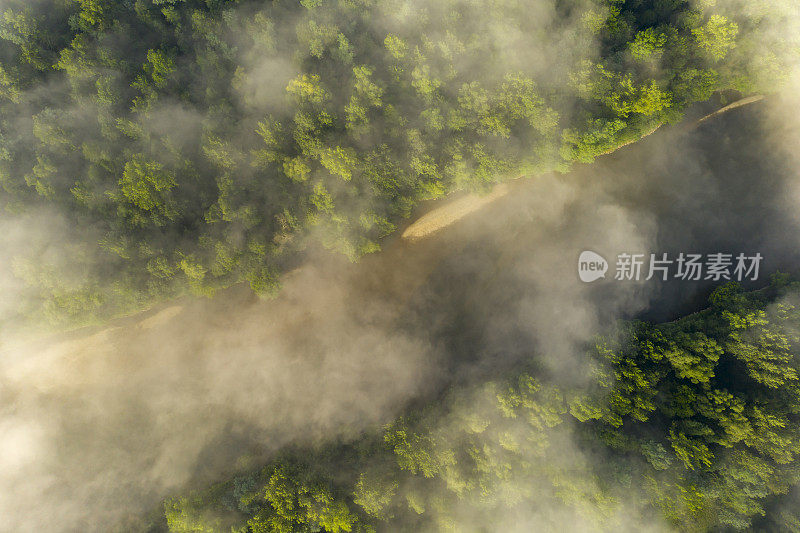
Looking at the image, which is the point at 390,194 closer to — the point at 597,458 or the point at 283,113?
the point at 283,113
